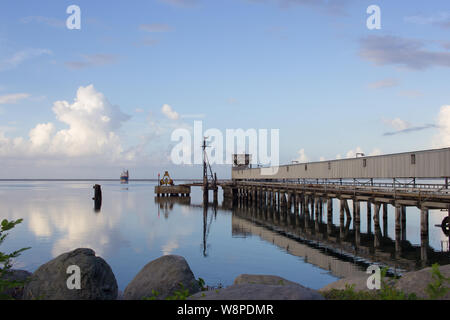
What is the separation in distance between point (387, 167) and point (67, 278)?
114 feet

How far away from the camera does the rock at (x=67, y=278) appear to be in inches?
431

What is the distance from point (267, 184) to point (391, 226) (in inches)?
1030

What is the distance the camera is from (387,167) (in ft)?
128

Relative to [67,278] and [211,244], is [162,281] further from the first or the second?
[211,244]

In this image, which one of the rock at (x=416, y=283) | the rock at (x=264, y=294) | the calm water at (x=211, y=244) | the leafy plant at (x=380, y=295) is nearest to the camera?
the rock at (x=264, y=294)

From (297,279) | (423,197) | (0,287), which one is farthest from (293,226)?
(0,287)

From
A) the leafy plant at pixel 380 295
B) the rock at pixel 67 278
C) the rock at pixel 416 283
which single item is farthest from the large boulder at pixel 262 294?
the rock at pixel 67 278

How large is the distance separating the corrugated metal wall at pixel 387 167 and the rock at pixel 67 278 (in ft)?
96.1

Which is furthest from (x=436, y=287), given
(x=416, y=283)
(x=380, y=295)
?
(x=416, y=283)

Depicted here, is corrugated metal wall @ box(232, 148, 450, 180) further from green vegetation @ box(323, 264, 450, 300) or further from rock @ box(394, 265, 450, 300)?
green vegetation @ box(323, 264, 450, 300)

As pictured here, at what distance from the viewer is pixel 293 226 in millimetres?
47906

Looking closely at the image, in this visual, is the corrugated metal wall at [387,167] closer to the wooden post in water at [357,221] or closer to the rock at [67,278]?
the wooden post in water at [357,221]
